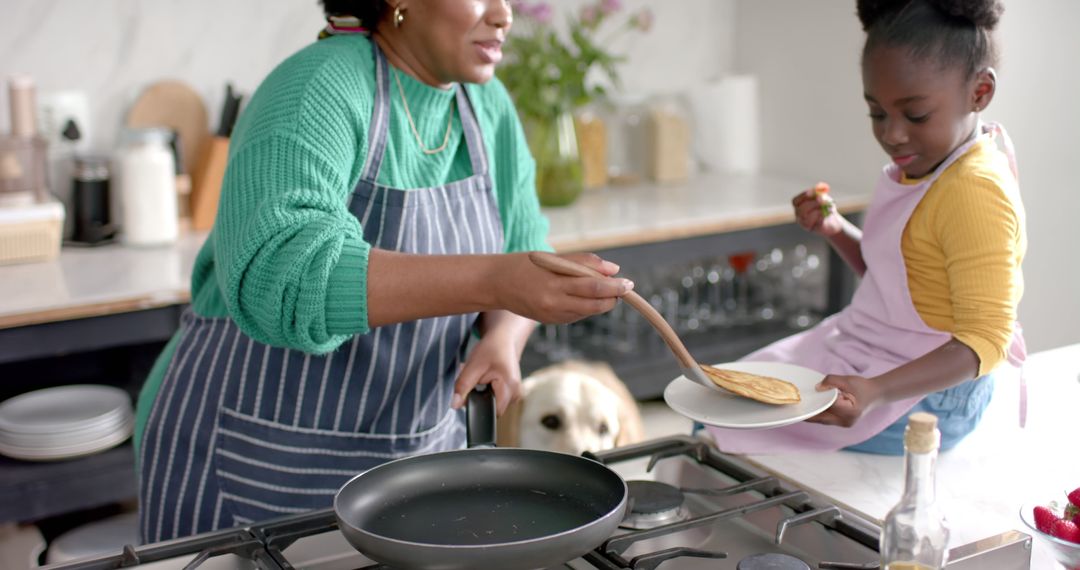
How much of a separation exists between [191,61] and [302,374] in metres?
1.71

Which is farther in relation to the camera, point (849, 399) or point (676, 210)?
point (676, 210)

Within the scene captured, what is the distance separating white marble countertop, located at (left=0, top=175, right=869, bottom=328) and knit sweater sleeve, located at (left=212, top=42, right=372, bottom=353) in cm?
101

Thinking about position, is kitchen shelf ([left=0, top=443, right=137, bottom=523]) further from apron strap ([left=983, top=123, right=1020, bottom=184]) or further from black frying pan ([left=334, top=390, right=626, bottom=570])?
apron strap ([left=983, top=123, right=1020, bottom=184])

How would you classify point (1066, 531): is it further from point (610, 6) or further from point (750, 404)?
point (610, 6)

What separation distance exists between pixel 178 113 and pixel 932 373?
7.28ft

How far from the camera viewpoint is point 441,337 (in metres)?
1.51

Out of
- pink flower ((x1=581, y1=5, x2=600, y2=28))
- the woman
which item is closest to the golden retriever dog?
the woman

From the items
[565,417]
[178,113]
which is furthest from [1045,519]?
[178,113]

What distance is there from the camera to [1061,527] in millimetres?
1037

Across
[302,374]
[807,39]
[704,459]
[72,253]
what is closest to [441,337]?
[302,374]

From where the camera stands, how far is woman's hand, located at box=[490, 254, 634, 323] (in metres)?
1.05

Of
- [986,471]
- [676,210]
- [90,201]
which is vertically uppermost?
[90,201]

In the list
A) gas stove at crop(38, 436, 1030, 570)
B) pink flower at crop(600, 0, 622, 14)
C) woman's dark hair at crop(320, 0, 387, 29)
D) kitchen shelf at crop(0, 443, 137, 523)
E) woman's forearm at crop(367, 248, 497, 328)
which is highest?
pink flower at crop(600, 0, 622, 14)

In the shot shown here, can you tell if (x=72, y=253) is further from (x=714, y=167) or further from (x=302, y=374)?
(x=714, y=167)
